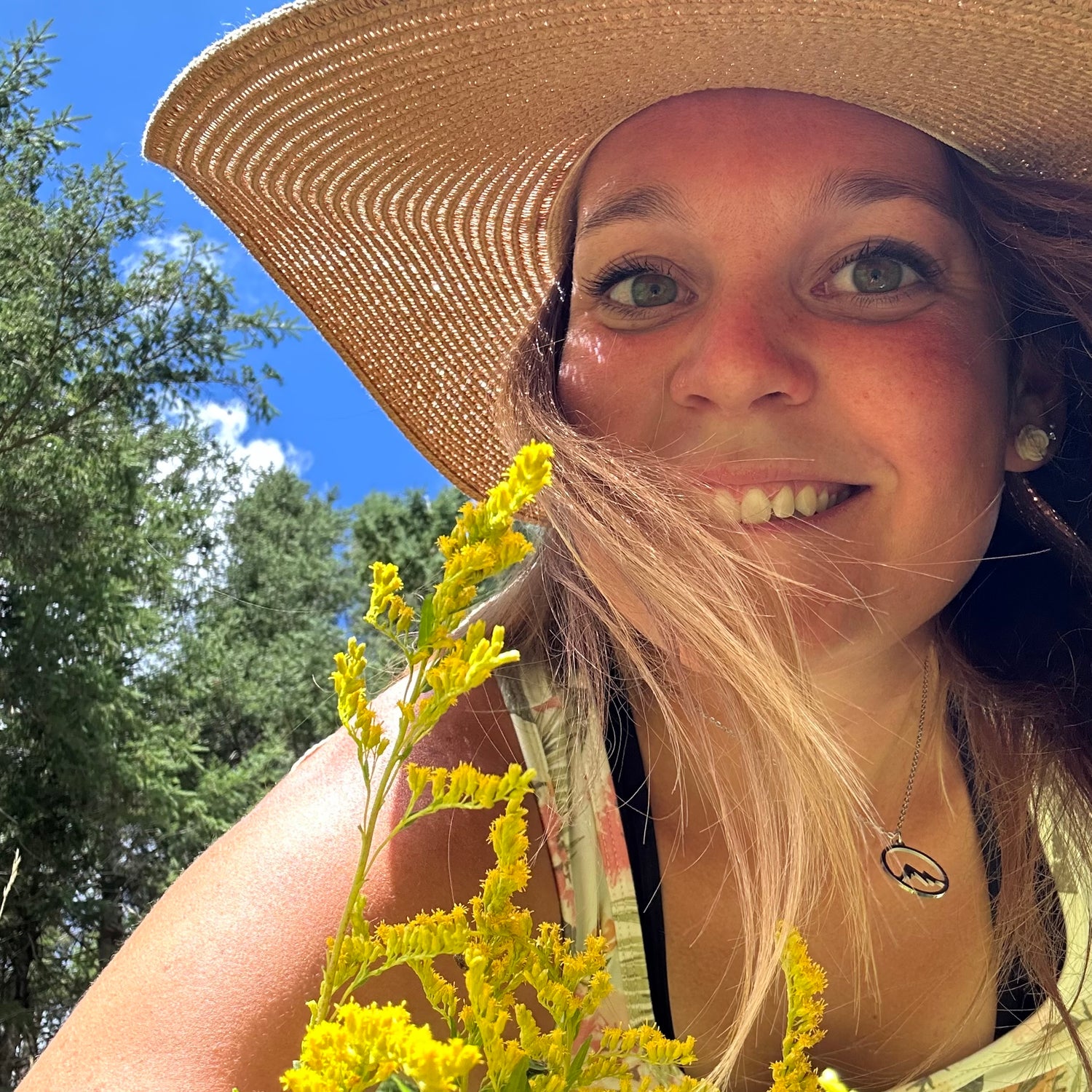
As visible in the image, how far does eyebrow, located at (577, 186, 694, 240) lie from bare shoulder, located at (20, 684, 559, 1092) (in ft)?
2.25

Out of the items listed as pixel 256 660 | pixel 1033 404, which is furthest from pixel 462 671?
pixel 256 660

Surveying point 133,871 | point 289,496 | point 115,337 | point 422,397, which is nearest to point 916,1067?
point 422,397

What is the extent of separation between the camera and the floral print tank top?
4.00 ft

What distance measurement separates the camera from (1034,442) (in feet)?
4.51

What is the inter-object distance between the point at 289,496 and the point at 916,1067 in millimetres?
19403

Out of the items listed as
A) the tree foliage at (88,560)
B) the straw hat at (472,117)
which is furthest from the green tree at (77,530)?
the straw hat at (472,117)

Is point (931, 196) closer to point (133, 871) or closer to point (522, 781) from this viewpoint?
point (522, 781)

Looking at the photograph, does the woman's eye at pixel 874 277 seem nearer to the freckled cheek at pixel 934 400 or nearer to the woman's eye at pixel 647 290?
the freckled cheek at pixel 934 400

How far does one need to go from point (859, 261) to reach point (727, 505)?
Answer: 1.20 feet

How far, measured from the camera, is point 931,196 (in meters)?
1.26

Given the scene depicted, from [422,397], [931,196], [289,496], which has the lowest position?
[931,196]

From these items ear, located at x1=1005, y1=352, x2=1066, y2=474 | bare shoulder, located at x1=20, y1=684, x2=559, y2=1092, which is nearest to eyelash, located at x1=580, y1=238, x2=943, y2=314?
ear, located at x1=1005, y1=352, x2=1066, y2=474

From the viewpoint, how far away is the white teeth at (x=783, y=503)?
1.12 metres

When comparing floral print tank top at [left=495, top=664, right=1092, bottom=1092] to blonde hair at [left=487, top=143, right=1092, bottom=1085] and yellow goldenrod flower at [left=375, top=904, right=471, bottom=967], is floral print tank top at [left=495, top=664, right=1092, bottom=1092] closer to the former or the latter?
blonde hair at [left=487, top=143, right=1092, bottom=1085]
